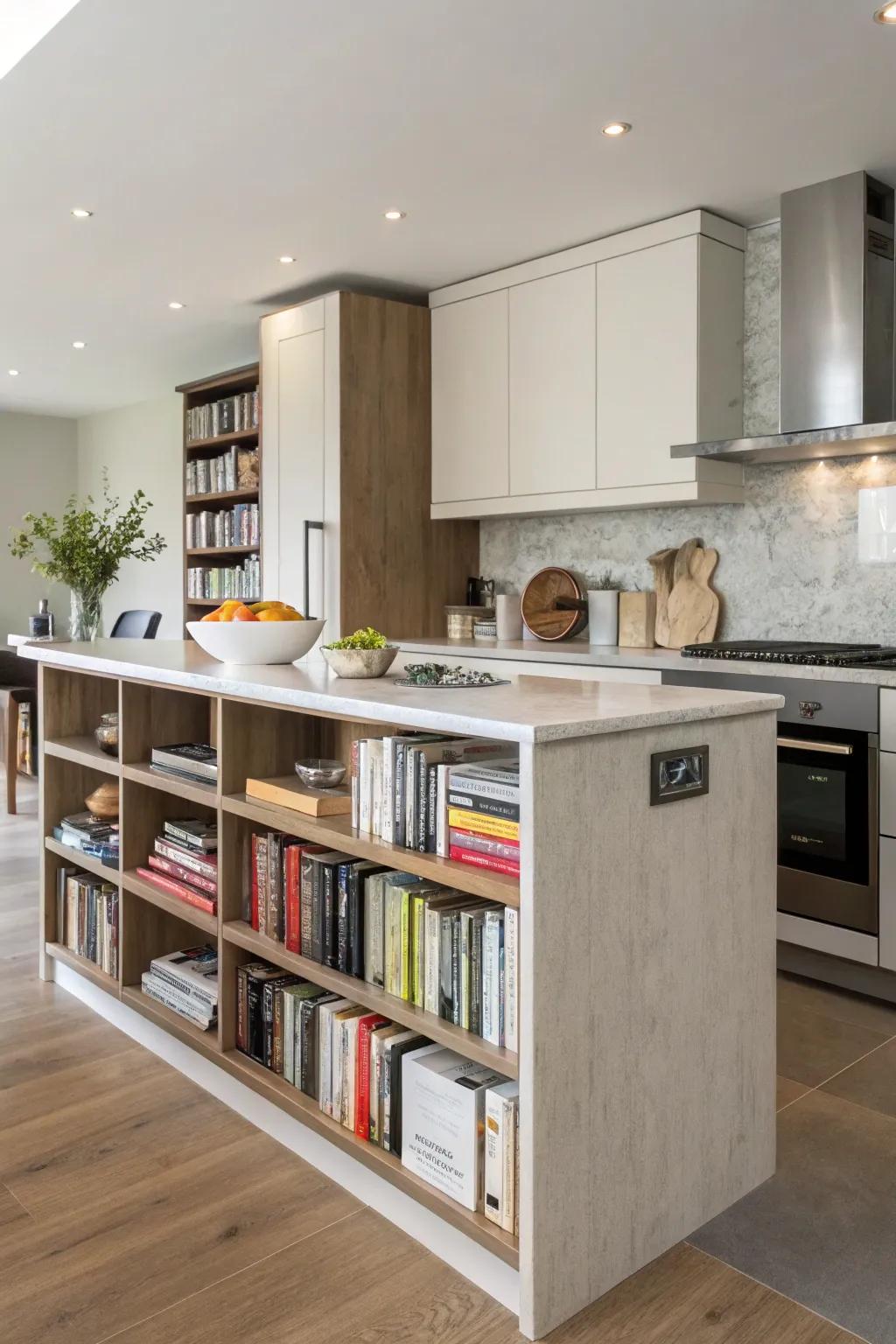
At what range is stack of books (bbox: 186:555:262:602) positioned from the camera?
5742 mm

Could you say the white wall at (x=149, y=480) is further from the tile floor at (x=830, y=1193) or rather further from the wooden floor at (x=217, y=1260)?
the tile floor at (x=830, y=1193)

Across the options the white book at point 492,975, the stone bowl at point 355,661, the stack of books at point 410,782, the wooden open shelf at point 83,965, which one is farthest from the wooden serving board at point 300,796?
the wooden open shelf at point 83,965

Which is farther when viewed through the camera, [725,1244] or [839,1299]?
[725,1244]

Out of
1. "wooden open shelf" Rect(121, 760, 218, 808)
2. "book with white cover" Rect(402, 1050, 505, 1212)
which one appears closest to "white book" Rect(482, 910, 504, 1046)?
"book with white cover" Rect(402, 1050, 505, 1212)

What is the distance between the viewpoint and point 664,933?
169 centimetres

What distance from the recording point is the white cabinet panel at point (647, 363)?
369cm

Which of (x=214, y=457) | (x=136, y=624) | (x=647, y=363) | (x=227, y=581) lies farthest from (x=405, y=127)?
(x=136, y=624)

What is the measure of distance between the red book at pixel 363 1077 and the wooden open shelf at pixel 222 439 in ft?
13.7

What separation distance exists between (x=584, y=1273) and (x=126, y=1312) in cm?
72

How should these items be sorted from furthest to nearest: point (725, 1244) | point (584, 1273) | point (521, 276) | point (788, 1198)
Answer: point (521, 276) → point (788, 1198) → point (725, 1244) → point (584, 1273)

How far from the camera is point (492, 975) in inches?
65.5

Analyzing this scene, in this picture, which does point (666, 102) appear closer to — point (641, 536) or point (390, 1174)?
point (641, 536)

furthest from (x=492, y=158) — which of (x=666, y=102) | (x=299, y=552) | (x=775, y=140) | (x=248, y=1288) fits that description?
(x=248, y=1288)

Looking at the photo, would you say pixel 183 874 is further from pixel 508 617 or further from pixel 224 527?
pixel 224 527
